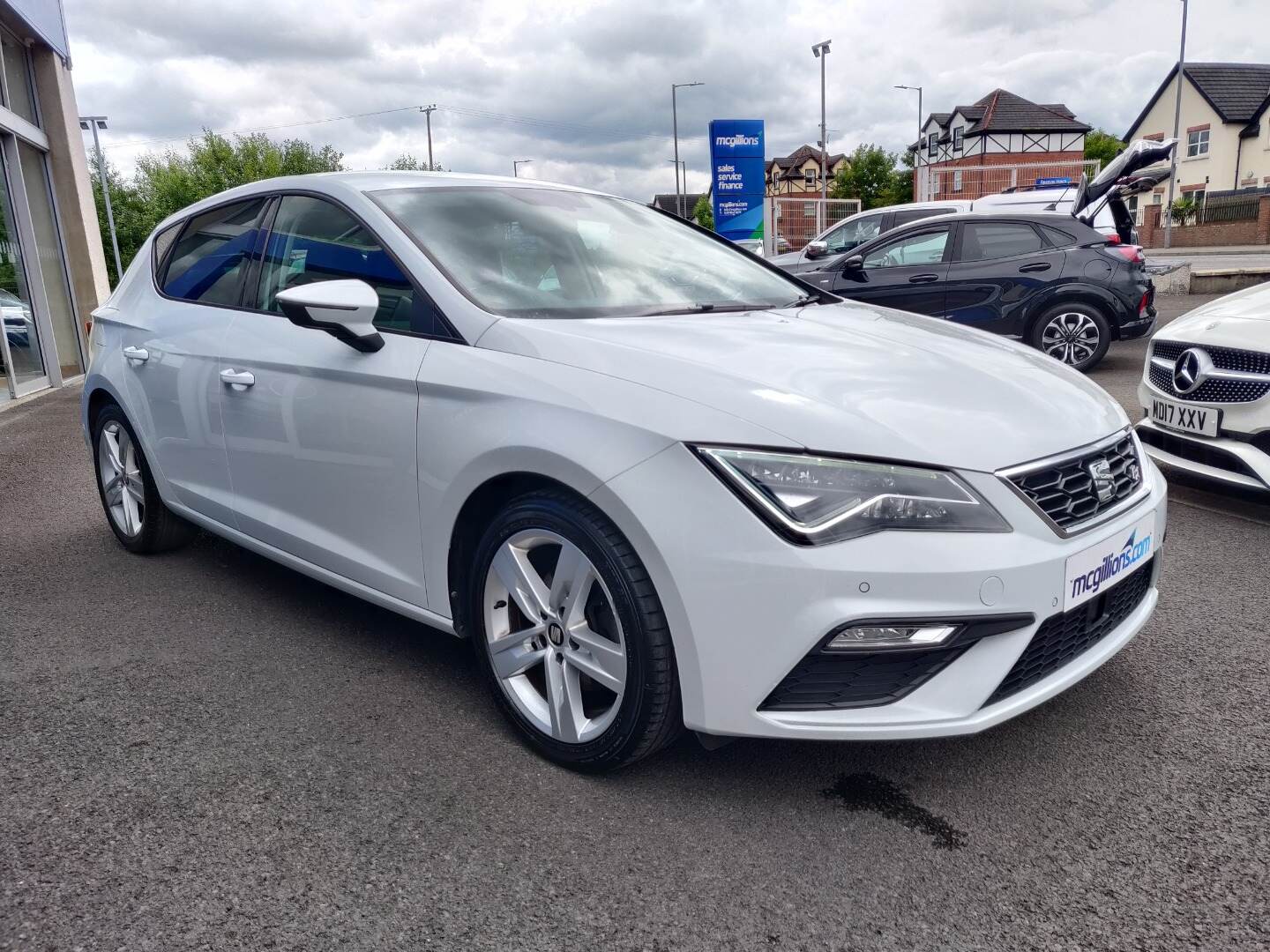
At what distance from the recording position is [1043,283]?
909 centimetres

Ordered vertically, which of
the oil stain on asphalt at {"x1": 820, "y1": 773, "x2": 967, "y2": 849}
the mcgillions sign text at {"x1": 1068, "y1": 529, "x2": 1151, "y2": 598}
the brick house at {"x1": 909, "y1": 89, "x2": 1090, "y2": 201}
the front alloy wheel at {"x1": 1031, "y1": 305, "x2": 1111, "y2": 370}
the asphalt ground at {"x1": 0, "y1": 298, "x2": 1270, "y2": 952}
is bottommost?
the oil stain on asphalt at {"x1": 820, "y1": 773, "x2": 967, "y2": 849}

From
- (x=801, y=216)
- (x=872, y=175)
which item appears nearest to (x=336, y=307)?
(x=801, y=216)

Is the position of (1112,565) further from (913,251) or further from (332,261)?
(913,251)

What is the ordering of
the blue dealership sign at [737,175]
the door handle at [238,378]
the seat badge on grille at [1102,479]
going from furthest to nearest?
the blue dealership sign at [737,175], the door handle at [238,378], the seat badge on grille at [1102,479]

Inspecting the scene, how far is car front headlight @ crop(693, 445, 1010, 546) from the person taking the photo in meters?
2.04

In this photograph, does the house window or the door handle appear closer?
the door handle

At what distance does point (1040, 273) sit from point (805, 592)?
26.7 feet

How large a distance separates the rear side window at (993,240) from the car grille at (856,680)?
8.04 metres

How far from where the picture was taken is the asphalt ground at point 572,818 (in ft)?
6.49

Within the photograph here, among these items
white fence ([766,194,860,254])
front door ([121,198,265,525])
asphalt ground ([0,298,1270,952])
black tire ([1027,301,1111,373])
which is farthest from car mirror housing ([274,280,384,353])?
white fence ([766,194,860,254])

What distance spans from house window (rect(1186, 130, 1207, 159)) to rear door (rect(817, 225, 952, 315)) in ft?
181

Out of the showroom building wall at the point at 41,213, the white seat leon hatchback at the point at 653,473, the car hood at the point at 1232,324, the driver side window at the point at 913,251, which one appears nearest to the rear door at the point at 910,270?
the driver side window at the point at 913,251

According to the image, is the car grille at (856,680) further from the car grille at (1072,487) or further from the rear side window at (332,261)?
the rear side window at (332,261)

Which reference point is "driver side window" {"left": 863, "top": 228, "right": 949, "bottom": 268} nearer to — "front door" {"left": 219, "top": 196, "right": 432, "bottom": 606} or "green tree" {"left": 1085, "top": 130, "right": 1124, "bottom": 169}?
"front door" {"left": 219, "top": 196, "right": 432, "bottom": 606}
